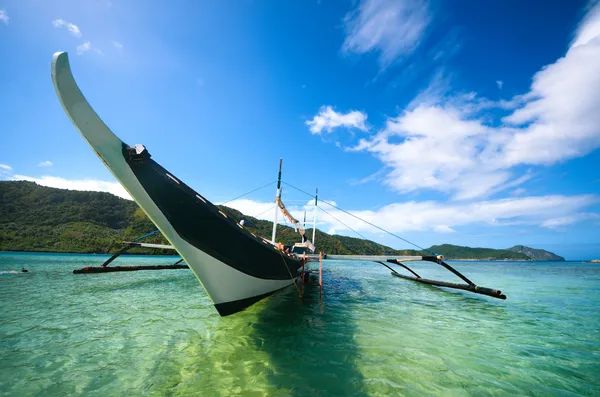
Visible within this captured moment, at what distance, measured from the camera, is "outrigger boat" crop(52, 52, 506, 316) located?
11.2ft

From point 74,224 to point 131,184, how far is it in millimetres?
99136

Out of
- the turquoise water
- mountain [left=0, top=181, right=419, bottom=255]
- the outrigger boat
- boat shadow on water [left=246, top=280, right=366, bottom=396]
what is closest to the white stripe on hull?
the outrigger boat

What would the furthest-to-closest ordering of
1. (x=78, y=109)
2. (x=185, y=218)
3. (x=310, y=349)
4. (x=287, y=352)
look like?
(x=185, y=218) < (x=310, y=349) < (x=287, y=352) < (x=78, y=109)

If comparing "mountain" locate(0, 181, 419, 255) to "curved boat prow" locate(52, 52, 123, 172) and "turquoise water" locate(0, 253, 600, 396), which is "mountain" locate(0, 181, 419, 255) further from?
"curved boat prow" locate(52, 52, 123, 172)

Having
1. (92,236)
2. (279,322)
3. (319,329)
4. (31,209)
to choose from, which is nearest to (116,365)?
(279,322)

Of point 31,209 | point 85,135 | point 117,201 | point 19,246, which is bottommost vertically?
point 19,246

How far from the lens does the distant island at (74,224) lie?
2464 inches

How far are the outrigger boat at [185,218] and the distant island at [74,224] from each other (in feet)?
163

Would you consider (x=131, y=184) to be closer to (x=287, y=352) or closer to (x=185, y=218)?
(x=185, y=218)

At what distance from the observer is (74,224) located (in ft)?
243

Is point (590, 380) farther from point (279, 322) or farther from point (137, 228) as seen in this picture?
point (137, 228)

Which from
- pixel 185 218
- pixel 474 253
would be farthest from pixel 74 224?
pixel 474 253

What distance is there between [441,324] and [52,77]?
1016cm

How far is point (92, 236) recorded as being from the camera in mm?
68000
